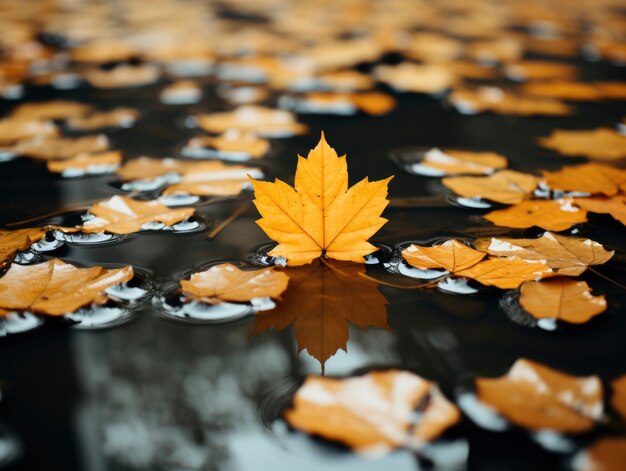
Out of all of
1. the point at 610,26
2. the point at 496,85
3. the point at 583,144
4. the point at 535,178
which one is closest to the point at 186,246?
the point at 535,178

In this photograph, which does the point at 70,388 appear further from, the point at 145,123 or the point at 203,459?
the point at 145,123

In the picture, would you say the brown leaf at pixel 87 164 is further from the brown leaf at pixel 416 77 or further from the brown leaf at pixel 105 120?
the brown leaf at pixel 416 77

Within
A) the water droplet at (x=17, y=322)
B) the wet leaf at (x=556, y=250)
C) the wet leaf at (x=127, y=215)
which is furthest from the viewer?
the wet leaf at (x=127, y=215)

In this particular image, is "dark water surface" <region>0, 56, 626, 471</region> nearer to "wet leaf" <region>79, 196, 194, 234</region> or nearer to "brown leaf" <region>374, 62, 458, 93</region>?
"wet leaf" <region>79, 196, 194, 234</region>

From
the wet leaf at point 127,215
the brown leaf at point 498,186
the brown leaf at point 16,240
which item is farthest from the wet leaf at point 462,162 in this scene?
the brown leaf at point 16,240

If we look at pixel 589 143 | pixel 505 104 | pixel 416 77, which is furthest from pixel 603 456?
pixel 416 77

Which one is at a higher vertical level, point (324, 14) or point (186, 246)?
point (324, 14)

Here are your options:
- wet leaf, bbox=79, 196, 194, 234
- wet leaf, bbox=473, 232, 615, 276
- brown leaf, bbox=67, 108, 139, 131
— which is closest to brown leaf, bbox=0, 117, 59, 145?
brown leaf, bbox=67, 108, 139, 131
